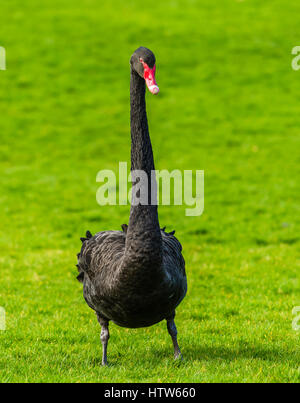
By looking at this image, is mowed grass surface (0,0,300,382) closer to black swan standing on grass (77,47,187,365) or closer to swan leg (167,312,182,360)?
swan leg (167,312,182,360)

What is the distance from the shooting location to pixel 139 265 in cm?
504

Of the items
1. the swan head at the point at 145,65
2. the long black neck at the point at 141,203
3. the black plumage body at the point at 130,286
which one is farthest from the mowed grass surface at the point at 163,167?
the swan head at the point at 145,65

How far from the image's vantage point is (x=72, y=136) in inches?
730

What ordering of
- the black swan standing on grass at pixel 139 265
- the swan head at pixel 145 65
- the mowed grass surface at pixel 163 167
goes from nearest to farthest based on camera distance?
the swan head at pixel 145 65 < the black swan standing on grass at pixel 139 265 < the mowed grass surface at pixel 163 167

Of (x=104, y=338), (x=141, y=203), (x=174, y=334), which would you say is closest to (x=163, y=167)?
(x=174, y=334)

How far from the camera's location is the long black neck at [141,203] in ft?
16.6

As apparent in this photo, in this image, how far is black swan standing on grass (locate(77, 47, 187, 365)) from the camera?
199 inches

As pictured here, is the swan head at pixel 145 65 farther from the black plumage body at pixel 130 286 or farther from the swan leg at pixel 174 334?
the swan leg at pixel 174 334

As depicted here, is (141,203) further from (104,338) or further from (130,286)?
(104,338)

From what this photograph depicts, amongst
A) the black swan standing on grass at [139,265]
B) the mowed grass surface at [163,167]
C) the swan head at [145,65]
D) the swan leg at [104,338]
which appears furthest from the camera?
the mowed grass surface at [163,167]

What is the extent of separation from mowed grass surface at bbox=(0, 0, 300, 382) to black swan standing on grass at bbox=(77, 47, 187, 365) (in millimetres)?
677

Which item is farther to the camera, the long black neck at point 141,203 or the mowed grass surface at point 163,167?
the mowed grass surface at point 163,167

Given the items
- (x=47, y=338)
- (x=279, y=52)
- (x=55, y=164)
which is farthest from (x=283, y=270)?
(x=279, y=52)
